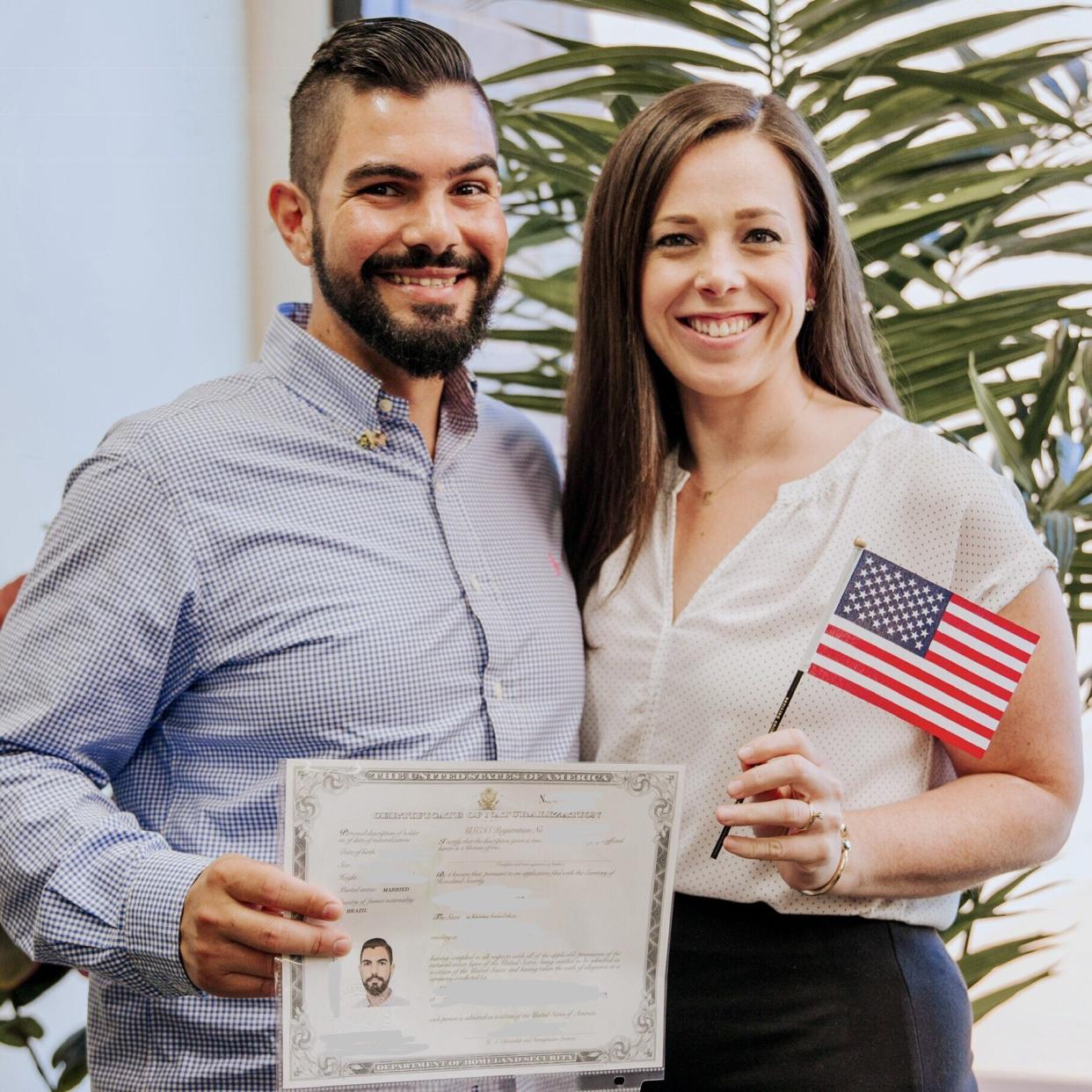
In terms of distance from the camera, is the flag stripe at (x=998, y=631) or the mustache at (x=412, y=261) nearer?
the flag stripe at (x=998, y=631)

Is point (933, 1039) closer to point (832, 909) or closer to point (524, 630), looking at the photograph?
point (832, 909)

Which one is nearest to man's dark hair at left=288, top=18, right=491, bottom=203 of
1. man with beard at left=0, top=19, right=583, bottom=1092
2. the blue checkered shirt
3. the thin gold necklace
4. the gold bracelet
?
man with beard at left=0, top=19, right=583, bottom=1092

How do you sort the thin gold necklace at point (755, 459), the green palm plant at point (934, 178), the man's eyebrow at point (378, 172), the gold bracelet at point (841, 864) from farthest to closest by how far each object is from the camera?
1. the green palm plant at point (934, 178)
2. the thin gold necklace at point (755, 459)
3. the man's eyebrow at point (378, 172)
4. the gold bracelet at point (841, 864)

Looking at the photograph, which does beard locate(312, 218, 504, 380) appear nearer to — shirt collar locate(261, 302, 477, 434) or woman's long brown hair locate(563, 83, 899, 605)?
shirt collar locate(261, 302, 477, 434)

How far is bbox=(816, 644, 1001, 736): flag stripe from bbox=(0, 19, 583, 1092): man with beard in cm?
35

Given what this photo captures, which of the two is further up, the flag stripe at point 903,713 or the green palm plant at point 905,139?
the green palm plant at point 905,139

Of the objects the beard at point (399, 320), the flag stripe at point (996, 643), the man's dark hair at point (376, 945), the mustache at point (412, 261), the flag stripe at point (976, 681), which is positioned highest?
the mustache at point (412, 261)

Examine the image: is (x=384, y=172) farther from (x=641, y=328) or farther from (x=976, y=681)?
(x=976, y=681)

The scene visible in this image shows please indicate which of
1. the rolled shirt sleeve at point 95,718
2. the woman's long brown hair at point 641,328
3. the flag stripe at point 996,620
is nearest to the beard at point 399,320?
the woman's long brown hair at point 641,328

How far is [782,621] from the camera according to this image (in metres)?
1.54

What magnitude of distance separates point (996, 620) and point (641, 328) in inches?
24.0

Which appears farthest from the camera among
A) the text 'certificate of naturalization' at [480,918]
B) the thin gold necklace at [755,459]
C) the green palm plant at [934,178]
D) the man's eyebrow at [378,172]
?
the green palm plant at [934,178]

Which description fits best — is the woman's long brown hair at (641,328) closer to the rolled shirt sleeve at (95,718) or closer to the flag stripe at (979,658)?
the flag stripe at (979,658)

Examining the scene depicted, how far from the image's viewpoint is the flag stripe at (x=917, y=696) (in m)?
1.44
